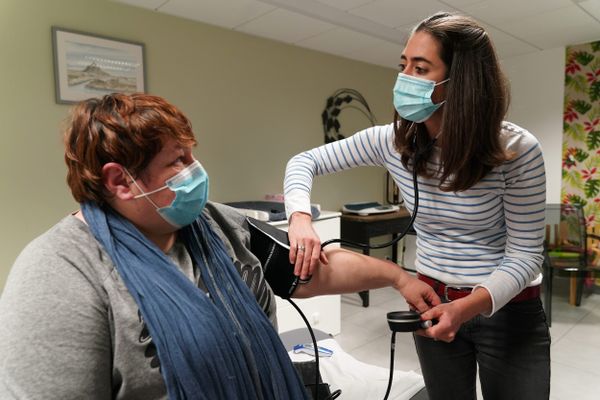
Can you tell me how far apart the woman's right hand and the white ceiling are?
1.86 meters

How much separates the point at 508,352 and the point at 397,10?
228 centimetres

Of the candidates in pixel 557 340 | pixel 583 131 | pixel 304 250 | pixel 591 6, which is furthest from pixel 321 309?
pixel 583 131

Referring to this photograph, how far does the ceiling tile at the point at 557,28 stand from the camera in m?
2.79

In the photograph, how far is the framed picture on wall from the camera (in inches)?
83.1

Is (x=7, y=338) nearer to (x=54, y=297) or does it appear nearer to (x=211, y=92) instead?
(x=54, y=297)

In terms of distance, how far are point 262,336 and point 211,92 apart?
2.22 metres

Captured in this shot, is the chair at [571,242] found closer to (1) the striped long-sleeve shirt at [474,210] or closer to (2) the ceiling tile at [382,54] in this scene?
(2) the ceiling tile at [382,54]

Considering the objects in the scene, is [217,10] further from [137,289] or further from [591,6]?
[591,6]

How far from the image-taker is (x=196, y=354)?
0.67 metres

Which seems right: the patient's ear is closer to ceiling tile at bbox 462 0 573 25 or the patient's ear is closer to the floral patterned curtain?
ceiling tile at bbox 462 0 573 25

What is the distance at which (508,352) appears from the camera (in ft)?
3.23

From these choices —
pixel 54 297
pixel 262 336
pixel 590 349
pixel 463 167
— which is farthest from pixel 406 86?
pixel 590 349

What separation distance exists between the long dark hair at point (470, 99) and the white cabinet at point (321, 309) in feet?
5.52

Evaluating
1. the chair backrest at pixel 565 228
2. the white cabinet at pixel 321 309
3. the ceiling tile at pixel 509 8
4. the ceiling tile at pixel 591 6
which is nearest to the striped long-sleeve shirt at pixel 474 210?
the white cabinet at pixel 321 309
